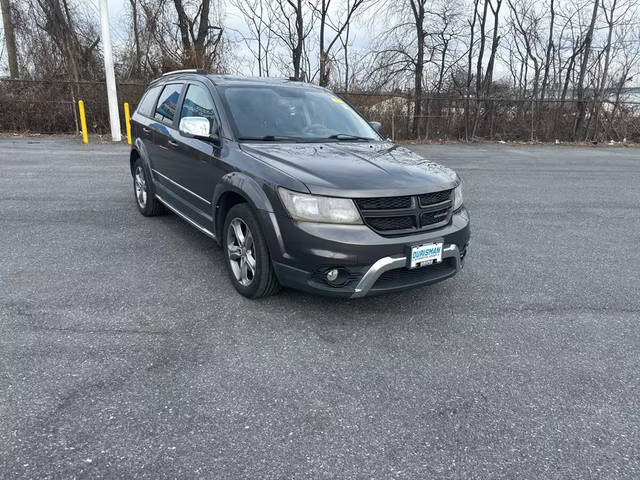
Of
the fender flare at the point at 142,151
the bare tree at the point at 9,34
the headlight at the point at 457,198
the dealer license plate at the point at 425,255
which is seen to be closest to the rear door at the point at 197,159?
the fender flare at the point at 142,151

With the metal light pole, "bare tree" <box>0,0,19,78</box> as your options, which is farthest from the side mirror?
"bare tree" <box>0,0,19,78</box>

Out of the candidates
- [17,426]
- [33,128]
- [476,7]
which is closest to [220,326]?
[17,426]

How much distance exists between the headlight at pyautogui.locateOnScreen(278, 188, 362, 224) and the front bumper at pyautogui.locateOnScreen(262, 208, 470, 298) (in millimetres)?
46

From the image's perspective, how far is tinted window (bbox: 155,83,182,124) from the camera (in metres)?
5.16

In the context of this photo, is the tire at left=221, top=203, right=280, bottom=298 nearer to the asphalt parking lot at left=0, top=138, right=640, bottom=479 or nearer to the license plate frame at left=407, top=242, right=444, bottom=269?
the asphalt parking lot at left=0, top=138, right=640, bottom=479

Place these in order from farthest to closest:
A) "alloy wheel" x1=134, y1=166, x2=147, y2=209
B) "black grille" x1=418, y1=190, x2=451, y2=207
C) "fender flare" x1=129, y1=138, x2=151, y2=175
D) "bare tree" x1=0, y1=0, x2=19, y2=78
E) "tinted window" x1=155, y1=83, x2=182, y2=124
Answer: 1. "bare tree" x1=0, y1=0, x2=19, y2=78
2. "alloy wheel" x1=134, y1=166, x2=147, y2=209
3. "fender flare" x1=129, y1=138, x2=151, y2=175
4. "tinted window" x1=155, y1=83, x2=182, y2=124
5. "black grille" x1=418, y1=190, x2=451, y2=207

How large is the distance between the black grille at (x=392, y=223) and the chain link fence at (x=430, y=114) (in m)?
16.2

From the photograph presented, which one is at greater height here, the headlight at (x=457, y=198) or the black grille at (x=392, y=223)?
the headlight at (x=457, y=198)

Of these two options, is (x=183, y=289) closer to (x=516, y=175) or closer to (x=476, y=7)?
(x=516, y=175)

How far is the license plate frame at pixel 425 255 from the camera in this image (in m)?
3.30

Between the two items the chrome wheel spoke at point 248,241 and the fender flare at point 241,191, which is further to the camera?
the chrome wheel spoke at point 248,241

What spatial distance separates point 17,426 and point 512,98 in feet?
72.4

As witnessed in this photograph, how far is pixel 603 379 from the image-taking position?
9.41 ft

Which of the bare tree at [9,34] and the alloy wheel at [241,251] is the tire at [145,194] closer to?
the alloy wheel at [241,251]
